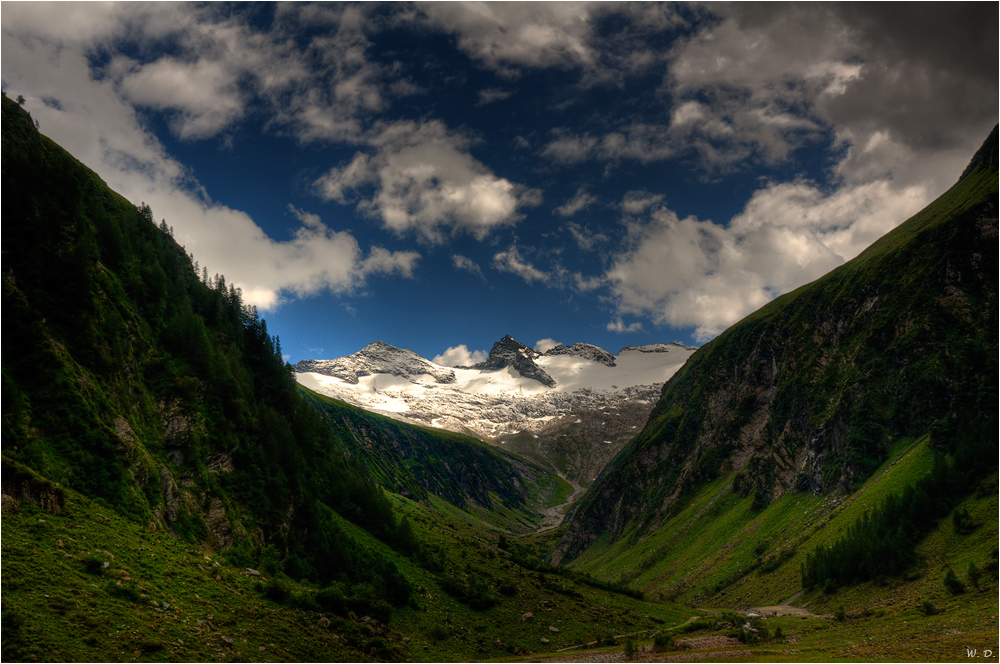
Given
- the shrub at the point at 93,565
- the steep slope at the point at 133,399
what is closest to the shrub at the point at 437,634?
A: the steep slope at the point at 133,399

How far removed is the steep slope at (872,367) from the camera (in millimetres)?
99812

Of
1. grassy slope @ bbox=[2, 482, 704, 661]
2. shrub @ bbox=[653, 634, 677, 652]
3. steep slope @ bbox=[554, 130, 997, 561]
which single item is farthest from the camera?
steep slope @ bbox=[554, 130, 997, 561]

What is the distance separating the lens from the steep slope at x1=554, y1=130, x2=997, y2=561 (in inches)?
3930

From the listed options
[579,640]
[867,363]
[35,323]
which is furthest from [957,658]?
[867,363]

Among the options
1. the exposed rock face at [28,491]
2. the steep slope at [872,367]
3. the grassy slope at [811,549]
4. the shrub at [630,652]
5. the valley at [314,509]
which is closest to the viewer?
the exposed rock face at [28,491]

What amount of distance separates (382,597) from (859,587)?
74035 millimetres

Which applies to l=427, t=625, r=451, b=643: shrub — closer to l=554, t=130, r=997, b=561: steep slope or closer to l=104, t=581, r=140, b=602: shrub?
l=104, t=581, r=140, b=602: shrub

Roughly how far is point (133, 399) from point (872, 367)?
14511cm

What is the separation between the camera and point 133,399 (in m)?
47.3

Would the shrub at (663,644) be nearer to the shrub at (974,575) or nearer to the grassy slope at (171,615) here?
the grassy slope at (171,615)

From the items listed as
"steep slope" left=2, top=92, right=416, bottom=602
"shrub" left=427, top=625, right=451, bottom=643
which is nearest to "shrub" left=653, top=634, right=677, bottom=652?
"shrub" left=427, top=625, right=451, bottom=643

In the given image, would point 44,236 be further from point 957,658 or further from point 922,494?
point 922,494

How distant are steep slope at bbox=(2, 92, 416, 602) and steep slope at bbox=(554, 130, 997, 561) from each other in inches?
4091

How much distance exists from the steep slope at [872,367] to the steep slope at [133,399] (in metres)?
104
